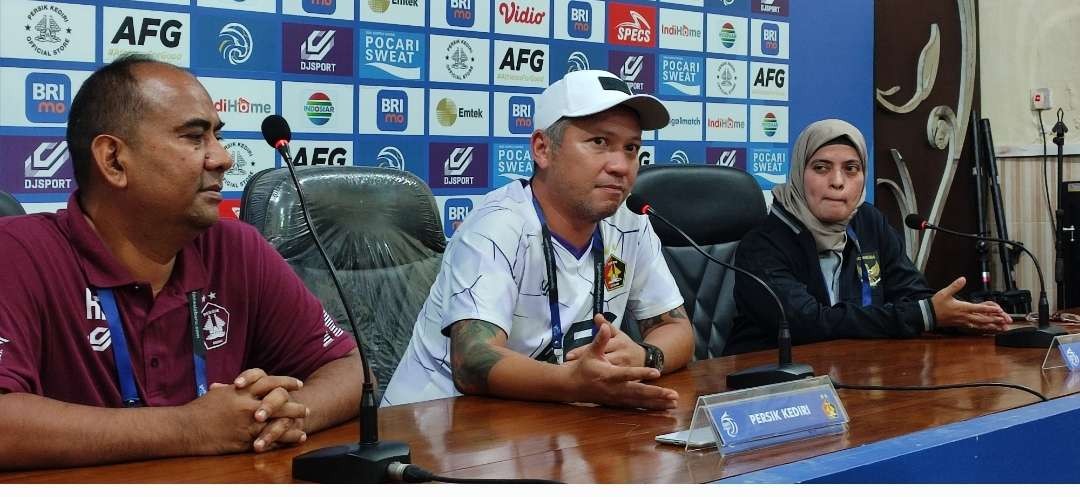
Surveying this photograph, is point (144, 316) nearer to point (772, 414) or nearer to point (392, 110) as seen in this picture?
point (772, 414)

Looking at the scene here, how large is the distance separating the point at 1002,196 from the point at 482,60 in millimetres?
2940

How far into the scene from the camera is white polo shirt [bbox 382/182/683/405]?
6.53 ft

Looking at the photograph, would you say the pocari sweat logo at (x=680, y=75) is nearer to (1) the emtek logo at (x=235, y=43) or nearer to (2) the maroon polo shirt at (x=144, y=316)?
(1) the emtek logo at (x=235, y=43)

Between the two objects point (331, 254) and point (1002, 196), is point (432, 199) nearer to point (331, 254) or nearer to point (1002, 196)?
point (331, 254)

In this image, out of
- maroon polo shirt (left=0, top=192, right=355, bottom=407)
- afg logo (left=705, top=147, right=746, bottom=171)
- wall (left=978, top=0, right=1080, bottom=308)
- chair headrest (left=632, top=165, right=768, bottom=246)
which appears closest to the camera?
maroon polo shirt (left=0, top=192, right=355, bottom=407)

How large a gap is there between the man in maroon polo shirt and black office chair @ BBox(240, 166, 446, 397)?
0.46 metres

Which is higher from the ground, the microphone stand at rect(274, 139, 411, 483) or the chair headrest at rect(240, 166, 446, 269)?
the chair headrest at rect(240, 166, 446, 269)

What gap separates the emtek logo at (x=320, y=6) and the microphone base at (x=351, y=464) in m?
2.26

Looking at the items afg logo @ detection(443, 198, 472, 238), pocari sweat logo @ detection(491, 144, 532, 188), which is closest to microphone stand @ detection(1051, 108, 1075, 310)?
pocari sweat logo @ detection(491, 144, 532, 188)

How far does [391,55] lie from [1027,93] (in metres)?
3.26

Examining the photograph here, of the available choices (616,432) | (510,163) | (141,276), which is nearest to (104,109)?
(141,276)

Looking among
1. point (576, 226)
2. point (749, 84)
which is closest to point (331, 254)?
point (576, 226)

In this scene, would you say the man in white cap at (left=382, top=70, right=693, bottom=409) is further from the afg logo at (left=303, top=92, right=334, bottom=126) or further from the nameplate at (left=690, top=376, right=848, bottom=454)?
the afg logo at (left=303, top=92, right=334, bottom=126)

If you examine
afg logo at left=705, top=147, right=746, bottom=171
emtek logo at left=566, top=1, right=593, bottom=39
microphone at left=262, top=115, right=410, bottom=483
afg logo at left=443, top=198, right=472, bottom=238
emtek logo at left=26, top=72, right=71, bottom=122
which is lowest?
microphone at left=262, top=115, right=410, bottom=483
